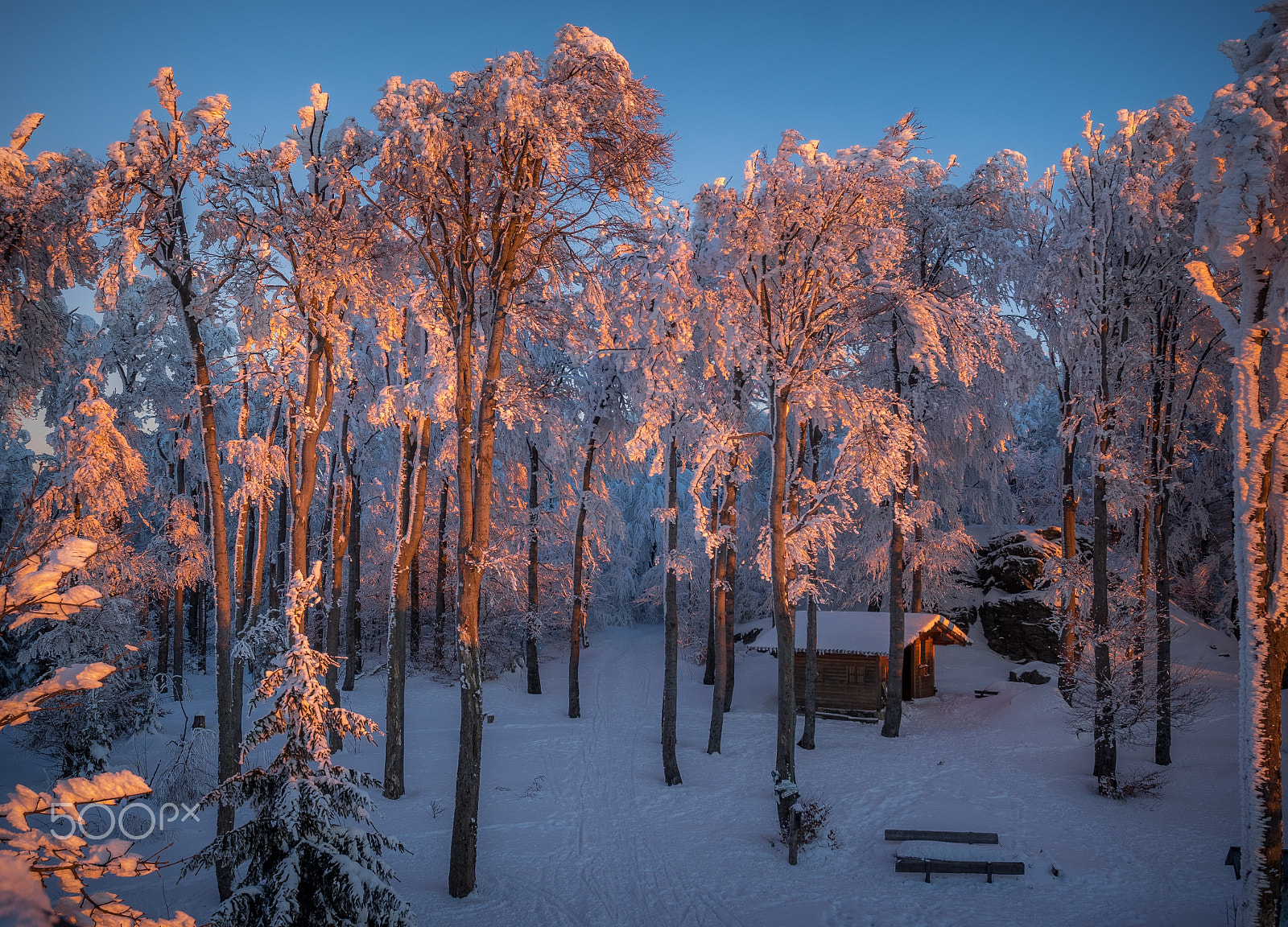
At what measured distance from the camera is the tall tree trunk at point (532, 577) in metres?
25.3

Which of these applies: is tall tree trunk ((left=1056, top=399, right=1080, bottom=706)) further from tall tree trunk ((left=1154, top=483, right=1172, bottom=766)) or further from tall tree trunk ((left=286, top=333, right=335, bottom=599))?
tall tree trunk ((left=286, top=333, right=335, bottom=599))

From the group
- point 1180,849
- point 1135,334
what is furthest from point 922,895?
point 1135,334

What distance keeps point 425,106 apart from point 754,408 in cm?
1086

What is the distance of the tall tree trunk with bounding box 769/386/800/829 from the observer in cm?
1225

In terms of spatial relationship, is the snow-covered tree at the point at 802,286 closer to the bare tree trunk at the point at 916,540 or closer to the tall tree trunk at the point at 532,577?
the bare tree trunk at the point at 916,540

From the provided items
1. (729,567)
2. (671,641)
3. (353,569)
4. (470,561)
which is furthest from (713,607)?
(470,561)

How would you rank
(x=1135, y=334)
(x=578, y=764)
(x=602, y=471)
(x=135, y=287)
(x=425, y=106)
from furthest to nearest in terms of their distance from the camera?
1. (x=602, y=471)
2. (x=135, y=287)
3. (x=578, y=764)
4. (x=1135, y=334)
5. (x=425, y=106)

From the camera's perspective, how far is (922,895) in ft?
33.4

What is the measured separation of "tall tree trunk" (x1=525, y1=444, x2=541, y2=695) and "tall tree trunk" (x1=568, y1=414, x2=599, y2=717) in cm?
178

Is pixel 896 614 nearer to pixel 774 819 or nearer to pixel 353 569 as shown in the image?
pixel 774 819

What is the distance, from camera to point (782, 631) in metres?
12.6

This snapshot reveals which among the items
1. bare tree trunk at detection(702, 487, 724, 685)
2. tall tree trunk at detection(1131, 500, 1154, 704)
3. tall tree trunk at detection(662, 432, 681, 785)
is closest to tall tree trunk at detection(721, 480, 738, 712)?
bare tree trunk at detection(702, 487, 724, 685)

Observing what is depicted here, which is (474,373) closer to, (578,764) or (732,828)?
(732,828)

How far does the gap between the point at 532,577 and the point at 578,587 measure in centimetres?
289
